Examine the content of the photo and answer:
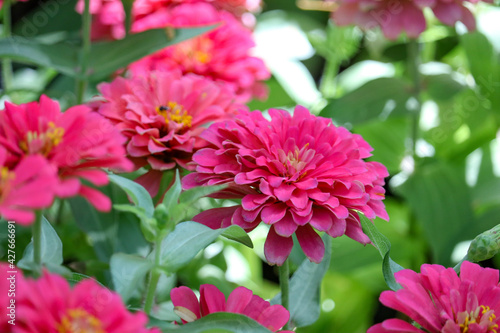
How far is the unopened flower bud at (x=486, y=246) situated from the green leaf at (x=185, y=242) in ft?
0.46

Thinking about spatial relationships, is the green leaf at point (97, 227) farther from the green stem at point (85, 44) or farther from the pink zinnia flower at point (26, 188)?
the pink zinnia flower at point (26, 188)

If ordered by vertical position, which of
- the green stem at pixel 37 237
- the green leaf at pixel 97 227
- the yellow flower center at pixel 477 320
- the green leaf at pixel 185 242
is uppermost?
the green stem at pixel 37 237

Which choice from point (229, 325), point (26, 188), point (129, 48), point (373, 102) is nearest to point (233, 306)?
point (229, 325)

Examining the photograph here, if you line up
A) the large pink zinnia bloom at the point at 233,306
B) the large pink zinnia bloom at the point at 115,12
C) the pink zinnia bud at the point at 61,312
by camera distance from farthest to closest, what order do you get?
1. the large pink zinnia bloom at the point at 115,12
2. the large pink zinnia bloom at the point at 233,306
3. the pink zinnia bud at the point at 61,312

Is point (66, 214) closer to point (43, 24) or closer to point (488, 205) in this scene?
point (43, 24)

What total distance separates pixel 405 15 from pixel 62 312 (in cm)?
43

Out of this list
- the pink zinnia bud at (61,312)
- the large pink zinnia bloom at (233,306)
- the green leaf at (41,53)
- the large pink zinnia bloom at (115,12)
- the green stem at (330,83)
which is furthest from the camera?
the green stem at (330,83)

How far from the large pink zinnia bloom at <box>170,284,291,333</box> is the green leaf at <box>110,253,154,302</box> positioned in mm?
41

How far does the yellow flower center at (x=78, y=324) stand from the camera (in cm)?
22

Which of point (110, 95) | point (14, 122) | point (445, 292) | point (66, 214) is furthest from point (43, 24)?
point (445, 292)

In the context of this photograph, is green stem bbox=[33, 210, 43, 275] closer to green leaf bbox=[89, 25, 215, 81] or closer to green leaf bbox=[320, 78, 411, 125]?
green leaf bbox=[89, 25, 215, 81]

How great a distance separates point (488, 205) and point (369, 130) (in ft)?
0.54

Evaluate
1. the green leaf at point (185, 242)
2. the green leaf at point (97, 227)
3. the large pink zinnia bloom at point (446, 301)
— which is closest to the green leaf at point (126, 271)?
the green leaf at point (185, 242)

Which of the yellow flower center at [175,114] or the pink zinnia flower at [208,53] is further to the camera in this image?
the pink zinnia flower at [208,53]
